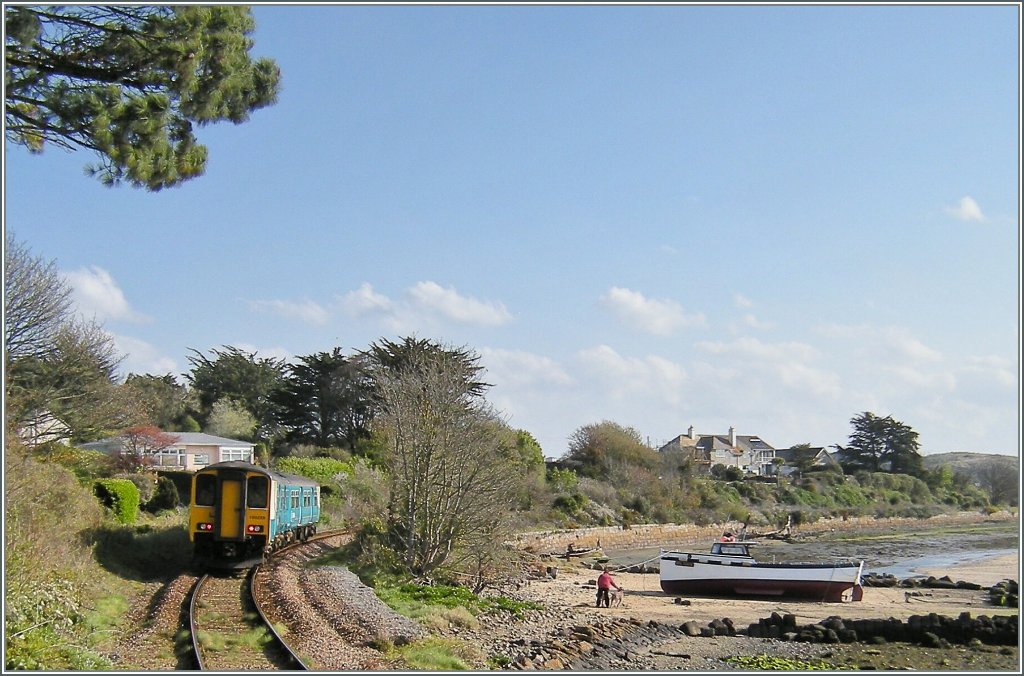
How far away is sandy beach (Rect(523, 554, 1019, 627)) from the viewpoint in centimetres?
2103

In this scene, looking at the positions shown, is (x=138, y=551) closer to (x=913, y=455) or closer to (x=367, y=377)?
(x=367, y=377)

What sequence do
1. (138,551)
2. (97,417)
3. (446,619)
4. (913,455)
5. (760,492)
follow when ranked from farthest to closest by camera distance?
(913,455) < (760,492) < (97,417) < (138,551) < (446,619)

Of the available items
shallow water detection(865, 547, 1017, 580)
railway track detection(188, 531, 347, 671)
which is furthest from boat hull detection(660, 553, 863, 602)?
railway track detection(188, 531, 347, 671)

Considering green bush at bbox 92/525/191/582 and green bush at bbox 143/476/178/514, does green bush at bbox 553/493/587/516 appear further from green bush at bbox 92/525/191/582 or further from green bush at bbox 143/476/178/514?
green bush at bbox 92/525/191/582

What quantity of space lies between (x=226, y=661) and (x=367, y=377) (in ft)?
123

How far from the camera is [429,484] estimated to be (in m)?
19.2

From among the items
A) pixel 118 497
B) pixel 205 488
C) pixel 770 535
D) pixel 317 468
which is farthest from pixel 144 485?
pixel 770 535

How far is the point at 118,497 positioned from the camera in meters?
21.1

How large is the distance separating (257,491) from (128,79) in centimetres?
1003

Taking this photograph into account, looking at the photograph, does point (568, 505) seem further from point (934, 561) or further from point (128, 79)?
point (128, 79)

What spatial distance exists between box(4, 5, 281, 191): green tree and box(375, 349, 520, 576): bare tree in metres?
9.24

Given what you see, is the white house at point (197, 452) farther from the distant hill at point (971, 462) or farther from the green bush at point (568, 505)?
A: the distant hill at point (971, 462)

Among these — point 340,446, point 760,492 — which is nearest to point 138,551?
point 340,446

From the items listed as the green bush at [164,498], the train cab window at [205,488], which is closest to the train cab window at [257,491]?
the train cab window at [205,488]
